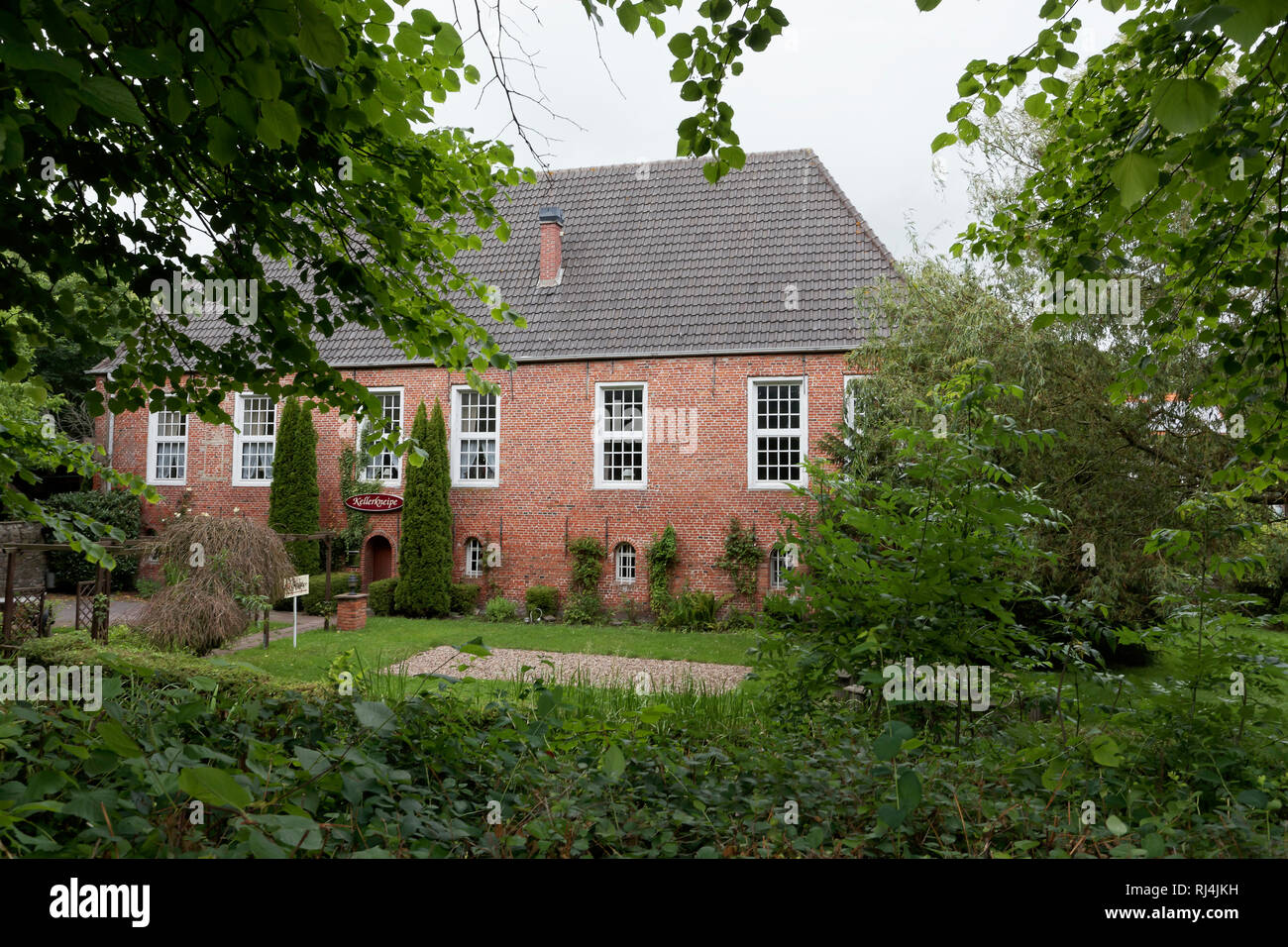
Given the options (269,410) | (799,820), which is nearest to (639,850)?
(799,820)

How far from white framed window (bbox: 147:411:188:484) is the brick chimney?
29.7 ft

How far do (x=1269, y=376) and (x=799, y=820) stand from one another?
10.7ft

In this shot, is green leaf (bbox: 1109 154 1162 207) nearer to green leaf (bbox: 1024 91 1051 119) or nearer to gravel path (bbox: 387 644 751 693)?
green leaf (bbox: 1024 91 1051 119)

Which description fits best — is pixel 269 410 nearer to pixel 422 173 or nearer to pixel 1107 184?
pixel 422 173

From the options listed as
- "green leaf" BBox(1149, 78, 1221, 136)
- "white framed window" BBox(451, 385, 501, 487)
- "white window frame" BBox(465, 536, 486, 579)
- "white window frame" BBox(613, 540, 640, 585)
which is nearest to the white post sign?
"white window frame" BBox(465, 536, 486, 579)

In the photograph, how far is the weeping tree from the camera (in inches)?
383

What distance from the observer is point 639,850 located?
2057mm

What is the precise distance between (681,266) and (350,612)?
9.38m

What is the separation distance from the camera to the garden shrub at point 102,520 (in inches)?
670

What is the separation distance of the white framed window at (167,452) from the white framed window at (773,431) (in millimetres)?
13026

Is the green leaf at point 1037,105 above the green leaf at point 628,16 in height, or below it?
above

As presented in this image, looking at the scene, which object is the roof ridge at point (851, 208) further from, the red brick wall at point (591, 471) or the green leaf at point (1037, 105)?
the green leaf at point (1037, 105)

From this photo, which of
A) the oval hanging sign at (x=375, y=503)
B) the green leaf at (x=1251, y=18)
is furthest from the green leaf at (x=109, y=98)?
the oval hanging sign at (x=375, y=503)

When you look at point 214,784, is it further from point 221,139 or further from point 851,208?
point 851,208
